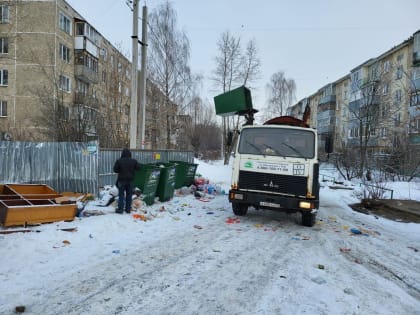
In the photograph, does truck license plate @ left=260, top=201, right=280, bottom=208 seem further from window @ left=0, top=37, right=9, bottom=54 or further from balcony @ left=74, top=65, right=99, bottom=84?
window @ left=0, top=37, right=9, bottom=54

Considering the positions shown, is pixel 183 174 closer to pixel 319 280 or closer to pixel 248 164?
pixel 248 164

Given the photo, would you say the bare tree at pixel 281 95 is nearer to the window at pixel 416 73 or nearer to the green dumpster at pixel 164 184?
the window at pixel 416 73

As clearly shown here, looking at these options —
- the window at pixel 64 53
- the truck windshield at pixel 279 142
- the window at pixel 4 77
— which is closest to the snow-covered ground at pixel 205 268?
the truck windshield at pixel 279 142

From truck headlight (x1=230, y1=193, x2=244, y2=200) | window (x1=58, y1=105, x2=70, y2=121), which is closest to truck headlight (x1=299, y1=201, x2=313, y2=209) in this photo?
truck headlight (x1=230, y1=193, x2=244, y2=200)

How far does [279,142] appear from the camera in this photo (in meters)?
8.20

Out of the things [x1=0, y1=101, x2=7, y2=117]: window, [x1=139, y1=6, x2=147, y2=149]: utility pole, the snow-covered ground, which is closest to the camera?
the snow-covered ground

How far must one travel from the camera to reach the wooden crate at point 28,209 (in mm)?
6074

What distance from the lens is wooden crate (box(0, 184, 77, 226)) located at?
6.07 m

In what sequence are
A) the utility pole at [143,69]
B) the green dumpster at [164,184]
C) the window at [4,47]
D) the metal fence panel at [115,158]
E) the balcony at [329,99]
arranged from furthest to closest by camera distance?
the balcony at [329,99] → the window at [4,47] → the utility pole at [143,69] → the metal fence panel at [115,158] → the green dumpster at [164,184]

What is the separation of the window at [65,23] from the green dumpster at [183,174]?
2410cm

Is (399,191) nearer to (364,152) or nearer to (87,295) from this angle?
(364,152)

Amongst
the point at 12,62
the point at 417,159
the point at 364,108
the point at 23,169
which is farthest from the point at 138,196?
the point at 12,62

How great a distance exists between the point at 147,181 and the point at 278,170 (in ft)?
13.2

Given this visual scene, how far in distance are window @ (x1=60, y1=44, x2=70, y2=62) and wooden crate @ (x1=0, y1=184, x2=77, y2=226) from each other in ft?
84.9
